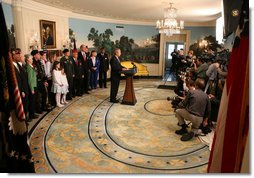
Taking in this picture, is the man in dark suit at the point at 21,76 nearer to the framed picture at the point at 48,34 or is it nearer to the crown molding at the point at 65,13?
the crown molding at the point at 65,13

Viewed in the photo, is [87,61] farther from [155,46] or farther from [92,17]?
[155,46]

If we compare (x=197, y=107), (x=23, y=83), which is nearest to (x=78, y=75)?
(x=23, y=83)

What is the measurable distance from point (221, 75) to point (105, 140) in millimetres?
3128

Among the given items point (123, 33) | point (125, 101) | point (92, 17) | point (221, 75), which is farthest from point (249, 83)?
point (123, 33)

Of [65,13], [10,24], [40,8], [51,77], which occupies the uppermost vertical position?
[65,13]

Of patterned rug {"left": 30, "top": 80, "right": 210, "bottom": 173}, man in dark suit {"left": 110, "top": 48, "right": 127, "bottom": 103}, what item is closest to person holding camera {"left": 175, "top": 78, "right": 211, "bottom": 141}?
patterned rug {"left": 30, "top": 80, "right": 210, "bottom": 173}

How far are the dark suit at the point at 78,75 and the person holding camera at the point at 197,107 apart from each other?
14.7ft

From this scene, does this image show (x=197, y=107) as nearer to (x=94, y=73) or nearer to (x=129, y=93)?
(x=129, y=93)

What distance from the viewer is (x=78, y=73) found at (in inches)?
309

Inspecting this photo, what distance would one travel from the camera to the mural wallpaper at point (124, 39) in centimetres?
1050

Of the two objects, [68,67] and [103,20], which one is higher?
[103,20]

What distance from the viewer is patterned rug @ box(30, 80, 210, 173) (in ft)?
11.8

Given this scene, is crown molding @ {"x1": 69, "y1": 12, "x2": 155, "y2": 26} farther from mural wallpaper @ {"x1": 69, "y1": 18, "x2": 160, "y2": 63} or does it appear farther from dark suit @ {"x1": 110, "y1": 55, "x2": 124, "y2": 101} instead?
dark suit @ {"x1": 110, "y1": 55, "x2": 124, "y2": 101}

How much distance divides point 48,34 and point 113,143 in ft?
17.5
